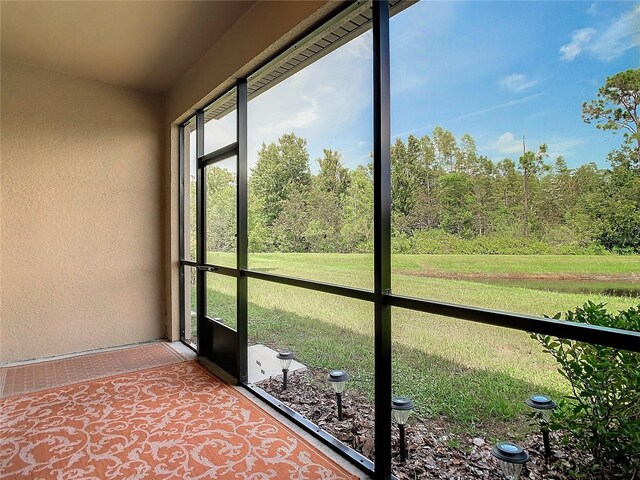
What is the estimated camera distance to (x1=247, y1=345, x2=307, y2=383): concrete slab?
3115mm

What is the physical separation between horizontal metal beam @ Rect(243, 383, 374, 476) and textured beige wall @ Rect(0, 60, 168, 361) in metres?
2.16

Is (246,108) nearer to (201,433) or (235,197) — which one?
(235,197)

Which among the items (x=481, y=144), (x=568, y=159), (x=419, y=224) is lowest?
(x=419, y=224)

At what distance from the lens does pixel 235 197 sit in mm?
3281

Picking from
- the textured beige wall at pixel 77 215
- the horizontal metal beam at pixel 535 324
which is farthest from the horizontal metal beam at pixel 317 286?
the textured beige wall at pixel 77 215

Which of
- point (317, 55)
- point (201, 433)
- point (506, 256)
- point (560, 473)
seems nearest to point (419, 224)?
point (506, 256)

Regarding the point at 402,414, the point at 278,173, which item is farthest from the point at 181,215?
the point at 402,414

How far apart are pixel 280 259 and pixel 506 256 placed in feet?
5.94

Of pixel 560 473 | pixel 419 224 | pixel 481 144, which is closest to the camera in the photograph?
pixel 560 473

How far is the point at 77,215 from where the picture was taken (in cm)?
390

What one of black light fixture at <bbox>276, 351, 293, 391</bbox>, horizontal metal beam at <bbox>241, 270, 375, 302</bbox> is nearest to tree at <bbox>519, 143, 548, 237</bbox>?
horizontal metal beam at <bbox>241, 270, 375, 302</bbox>

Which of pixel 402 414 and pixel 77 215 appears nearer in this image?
pixel 402 414

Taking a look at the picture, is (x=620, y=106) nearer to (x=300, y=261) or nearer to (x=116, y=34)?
(x=300, y=261)

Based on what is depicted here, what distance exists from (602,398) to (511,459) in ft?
1.43
